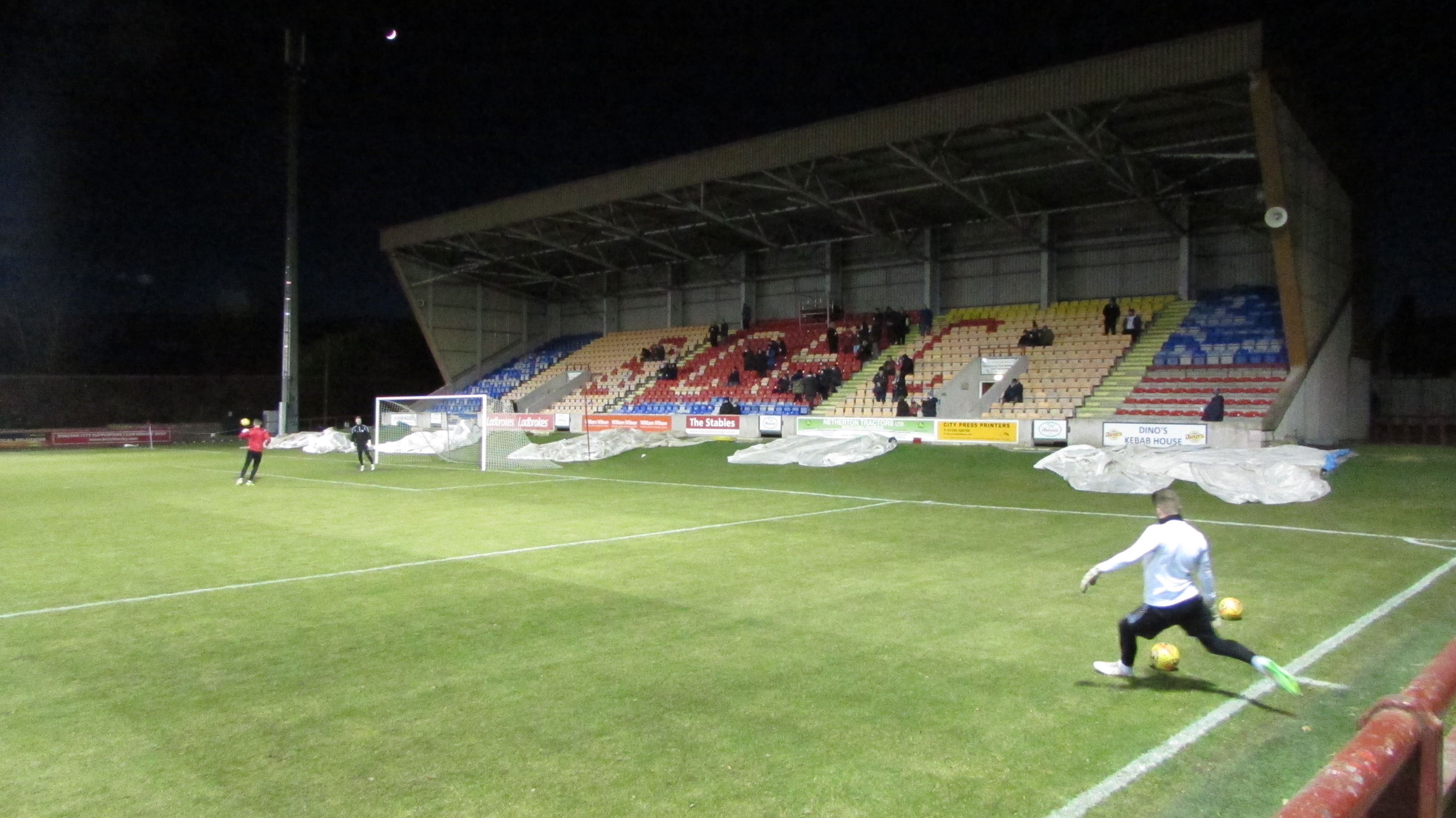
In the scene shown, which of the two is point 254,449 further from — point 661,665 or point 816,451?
point 661,665

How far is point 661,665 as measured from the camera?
6434 millimetres

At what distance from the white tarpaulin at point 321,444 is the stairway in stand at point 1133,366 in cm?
2421

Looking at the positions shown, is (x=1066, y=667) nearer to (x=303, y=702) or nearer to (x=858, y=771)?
(x=858, y=771)

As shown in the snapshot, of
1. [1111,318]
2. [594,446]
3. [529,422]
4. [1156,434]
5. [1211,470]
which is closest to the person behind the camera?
[1211,470]

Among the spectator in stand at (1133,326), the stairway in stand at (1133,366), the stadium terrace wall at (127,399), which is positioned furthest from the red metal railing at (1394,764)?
the stadium terrace wall at (127,399)

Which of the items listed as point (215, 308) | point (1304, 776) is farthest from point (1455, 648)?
point (215, 308)

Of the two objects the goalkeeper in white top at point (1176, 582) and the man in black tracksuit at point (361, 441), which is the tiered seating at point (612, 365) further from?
the goalkeeper in white top at point (1176, 582)

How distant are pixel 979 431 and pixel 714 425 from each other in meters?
9.60

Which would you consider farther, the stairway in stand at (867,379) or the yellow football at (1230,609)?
the stairway in stand at (867,379)

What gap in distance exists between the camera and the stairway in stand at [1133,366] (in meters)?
24.9

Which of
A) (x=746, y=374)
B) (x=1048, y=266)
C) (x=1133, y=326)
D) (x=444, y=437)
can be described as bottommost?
(x=444, y=437)

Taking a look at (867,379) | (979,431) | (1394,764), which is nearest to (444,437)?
(867,379)

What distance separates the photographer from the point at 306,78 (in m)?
36.5

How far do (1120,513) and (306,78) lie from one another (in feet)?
116
